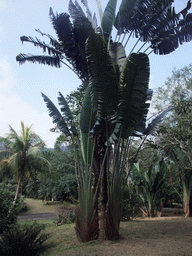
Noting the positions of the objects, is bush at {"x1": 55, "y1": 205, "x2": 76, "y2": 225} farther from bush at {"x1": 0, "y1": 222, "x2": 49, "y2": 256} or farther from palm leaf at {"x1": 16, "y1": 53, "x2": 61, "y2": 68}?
palm leaf at {"x1": 16, "y1": 53, "x2": 61, "y2": 68}

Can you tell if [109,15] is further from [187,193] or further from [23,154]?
[23,154]

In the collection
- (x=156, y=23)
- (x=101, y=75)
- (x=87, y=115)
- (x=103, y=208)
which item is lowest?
(x=103, y=208)

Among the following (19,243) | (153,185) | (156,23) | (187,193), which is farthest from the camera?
(153,185)

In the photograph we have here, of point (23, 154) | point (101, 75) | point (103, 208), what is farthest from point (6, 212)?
point (23, 154)

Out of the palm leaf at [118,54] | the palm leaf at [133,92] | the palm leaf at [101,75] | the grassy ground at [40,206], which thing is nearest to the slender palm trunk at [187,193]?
the palm leaf at [133,92]

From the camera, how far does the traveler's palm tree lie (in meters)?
5.87

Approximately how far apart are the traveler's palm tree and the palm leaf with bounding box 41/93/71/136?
0.11 ft

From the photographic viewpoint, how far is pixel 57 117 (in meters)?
7.34

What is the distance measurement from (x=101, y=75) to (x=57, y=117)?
2286 millimetres

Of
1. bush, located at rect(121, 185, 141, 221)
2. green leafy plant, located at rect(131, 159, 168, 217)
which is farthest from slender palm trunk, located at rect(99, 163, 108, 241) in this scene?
green leafy plant, located at rect(131, 159, 168, 217)

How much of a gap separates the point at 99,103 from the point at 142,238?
12.8ft

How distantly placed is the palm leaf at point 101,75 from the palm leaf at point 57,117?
1.56m

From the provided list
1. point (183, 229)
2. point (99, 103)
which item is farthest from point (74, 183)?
point (99, 103)

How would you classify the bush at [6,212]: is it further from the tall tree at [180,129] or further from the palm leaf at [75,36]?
the tall tree at [180,129]
